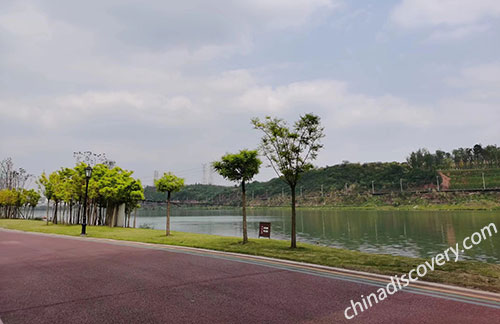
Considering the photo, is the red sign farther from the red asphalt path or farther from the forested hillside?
the forested hillside

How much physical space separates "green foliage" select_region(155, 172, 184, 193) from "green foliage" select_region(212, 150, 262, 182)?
687 cm

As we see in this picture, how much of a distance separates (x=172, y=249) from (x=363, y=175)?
161 metres

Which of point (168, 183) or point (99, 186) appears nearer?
point (168, 183)

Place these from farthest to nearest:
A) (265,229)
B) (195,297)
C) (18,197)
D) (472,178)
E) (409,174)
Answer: (409,174), (472,178), (18,197), (265,229), (195,297)

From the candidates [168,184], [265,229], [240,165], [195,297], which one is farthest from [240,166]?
[195,297]

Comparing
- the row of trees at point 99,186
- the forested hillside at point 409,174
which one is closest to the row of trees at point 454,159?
the forested hillside at point 409,174

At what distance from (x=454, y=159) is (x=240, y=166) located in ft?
613

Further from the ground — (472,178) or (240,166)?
(472,178)

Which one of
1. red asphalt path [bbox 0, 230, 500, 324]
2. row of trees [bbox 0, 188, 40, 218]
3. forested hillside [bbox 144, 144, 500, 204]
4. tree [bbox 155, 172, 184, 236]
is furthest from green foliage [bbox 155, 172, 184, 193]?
forested hillside [bbox 144, 144, 500, 204]

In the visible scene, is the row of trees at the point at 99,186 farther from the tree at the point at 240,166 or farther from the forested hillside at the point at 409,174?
the forested hillside at the point at 409,174

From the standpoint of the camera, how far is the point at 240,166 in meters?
17.9

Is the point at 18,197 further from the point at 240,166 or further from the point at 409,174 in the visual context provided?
the point at 409,174

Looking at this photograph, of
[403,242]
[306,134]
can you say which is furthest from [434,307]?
[403,242]

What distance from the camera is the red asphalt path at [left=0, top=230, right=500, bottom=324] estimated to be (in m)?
5.71
